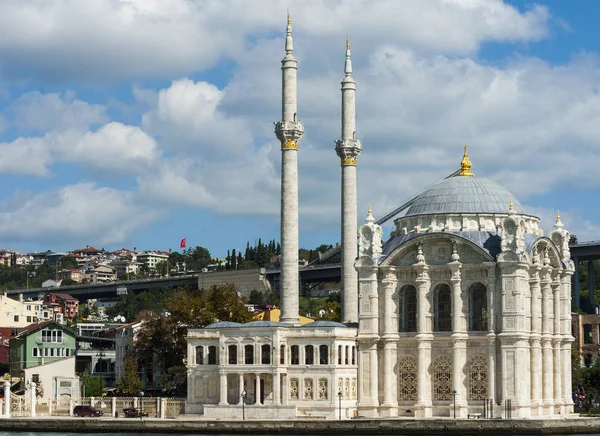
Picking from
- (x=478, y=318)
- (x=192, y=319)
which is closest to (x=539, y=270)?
(x=478, y=318)

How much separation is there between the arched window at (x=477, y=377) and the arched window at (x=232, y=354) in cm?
1359

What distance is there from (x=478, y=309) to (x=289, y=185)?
48.5 feet

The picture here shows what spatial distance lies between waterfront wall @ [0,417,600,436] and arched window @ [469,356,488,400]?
3974mm

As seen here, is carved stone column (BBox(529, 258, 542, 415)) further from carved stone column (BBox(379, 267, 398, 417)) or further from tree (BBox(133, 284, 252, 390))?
tree (BBox(133, 284, 252, 390))

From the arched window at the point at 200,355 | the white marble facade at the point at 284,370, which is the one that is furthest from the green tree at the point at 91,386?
the white marble facade at the point at 284,370

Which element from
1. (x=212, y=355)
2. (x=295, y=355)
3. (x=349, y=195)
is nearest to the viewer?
(x=295, y=355)

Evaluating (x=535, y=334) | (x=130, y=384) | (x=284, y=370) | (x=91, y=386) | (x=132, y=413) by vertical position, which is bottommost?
(x=132, y=413)

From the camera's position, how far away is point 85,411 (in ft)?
263

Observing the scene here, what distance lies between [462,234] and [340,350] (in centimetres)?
969

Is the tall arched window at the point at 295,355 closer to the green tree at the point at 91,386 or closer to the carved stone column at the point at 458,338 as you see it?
the carved stone column at the point at 458,338

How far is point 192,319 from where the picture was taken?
9300 cm

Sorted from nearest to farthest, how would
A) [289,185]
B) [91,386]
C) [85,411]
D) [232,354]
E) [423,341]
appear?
[423,341] < [232,354] < [85,411] < [289,185] < [91,386]

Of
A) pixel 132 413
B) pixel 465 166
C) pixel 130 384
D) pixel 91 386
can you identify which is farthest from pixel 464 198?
pixel 91 386

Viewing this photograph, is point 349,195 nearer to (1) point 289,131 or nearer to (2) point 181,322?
(1) point 289,131
